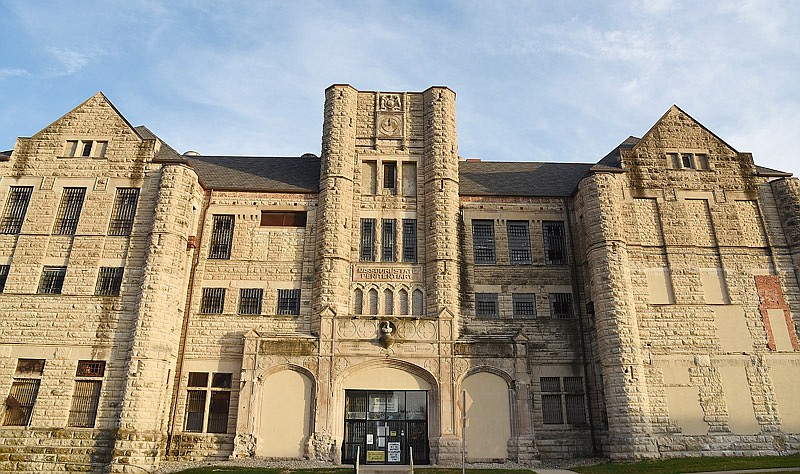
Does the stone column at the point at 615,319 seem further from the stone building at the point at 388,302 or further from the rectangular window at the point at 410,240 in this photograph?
the rectangular window at the point at 410,240

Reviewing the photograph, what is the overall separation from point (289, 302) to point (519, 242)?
40.6 ft

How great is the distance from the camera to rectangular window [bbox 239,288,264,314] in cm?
2741

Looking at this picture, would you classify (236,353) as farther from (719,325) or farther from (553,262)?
(719,325)

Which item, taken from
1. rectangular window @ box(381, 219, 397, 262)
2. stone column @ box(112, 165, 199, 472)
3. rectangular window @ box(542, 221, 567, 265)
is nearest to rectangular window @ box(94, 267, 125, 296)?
stone column @ box(112, 165, 199, 472)

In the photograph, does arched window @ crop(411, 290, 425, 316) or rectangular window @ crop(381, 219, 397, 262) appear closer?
arched window @ crop(411, 290, 425, 316)

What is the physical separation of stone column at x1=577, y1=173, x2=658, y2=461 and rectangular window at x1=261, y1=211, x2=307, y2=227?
47.9 ft

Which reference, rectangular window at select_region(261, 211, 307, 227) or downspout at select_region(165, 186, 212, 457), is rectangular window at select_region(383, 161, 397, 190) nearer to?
rectangular window at select_region(261, 211, 307, 227)

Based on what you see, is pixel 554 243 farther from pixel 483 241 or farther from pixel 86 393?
pixel 86 393

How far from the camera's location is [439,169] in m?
29.6

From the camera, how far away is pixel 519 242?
2961cm

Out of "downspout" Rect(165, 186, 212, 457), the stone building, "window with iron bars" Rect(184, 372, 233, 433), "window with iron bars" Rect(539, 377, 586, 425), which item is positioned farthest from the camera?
"window with iron bars" Rect(539, 377, 586, 425)

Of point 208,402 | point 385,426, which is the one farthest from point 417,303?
point 208,402

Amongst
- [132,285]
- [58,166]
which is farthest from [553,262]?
[58,166]

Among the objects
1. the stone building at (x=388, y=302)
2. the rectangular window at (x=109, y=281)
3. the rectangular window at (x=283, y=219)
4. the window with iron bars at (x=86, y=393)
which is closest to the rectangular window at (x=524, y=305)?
the stone building at (x=388, y=302)
